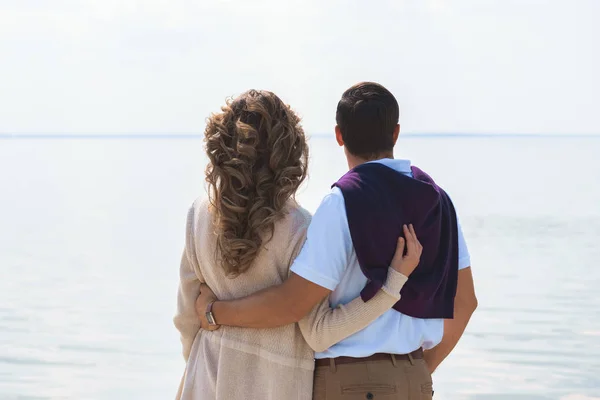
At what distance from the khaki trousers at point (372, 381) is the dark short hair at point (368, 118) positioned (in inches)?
21.6

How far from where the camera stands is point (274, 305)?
246 cm

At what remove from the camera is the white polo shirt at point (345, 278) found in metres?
2.40

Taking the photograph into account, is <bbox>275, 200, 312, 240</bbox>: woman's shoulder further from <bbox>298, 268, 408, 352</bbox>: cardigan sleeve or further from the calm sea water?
the calm sea water

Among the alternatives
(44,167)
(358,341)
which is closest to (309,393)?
(358,341)

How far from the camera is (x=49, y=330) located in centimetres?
750

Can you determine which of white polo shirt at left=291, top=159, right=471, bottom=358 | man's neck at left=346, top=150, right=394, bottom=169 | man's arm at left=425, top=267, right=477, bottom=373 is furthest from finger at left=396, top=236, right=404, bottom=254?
man's arm at left=425, top=267, right=477, bottom=373

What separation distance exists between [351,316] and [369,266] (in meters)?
0.14

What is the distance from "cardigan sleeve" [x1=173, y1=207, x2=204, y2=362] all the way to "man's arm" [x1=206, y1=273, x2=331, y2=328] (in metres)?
0.10

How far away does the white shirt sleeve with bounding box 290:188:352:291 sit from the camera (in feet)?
7.87

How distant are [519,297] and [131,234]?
621 centimetres

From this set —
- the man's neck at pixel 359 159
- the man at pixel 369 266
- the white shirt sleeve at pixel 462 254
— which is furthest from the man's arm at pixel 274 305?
the white shirt sleeve at pixel 462 254

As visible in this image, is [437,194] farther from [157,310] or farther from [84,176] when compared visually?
[84,176]

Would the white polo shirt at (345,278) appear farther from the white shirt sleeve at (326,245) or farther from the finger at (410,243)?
the finger at (410,243)

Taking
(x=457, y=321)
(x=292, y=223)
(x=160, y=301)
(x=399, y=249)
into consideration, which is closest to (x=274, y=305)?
(x=292, y=223)
